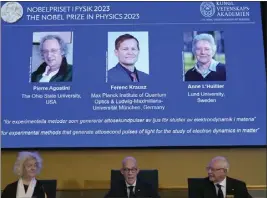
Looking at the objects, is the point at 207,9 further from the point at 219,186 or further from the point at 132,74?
the point at 219,186

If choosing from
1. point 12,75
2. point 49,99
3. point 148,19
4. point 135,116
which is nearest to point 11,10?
point 12,75

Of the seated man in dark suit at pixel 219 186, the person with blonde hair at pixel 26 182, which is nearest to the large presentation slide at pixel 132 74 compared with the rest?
the person with blonde hair at pixel 26 182

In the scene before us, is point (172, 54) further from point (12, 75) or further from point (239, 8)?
point (12, 75)

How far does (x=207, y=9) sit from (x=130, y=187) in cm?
197

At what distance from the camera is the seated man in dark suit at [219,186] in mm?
2955

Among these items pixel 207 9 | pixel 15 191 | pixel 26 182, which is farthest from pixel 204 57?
pixel 15 191

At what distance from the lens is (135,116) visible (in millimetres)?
3658

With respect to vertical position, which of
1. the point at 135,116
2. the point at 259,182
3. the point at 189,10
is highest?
the point at 189,10

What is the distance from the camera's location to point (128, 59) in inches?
150

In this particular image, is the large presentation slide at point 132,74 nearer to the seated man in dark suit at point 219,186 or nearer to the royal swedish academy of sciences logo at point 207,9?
the royal swedish academy of sciences logo at point 207,9

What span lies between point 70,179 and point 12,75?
1.16 m

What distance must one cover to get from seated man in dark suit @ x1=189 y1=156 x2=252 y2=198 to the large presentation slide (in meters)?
0.57

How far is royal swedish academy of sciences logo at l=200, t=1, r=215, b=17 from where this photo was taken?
12.7 ft

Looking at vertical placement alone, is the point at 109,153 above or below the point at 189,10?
below
